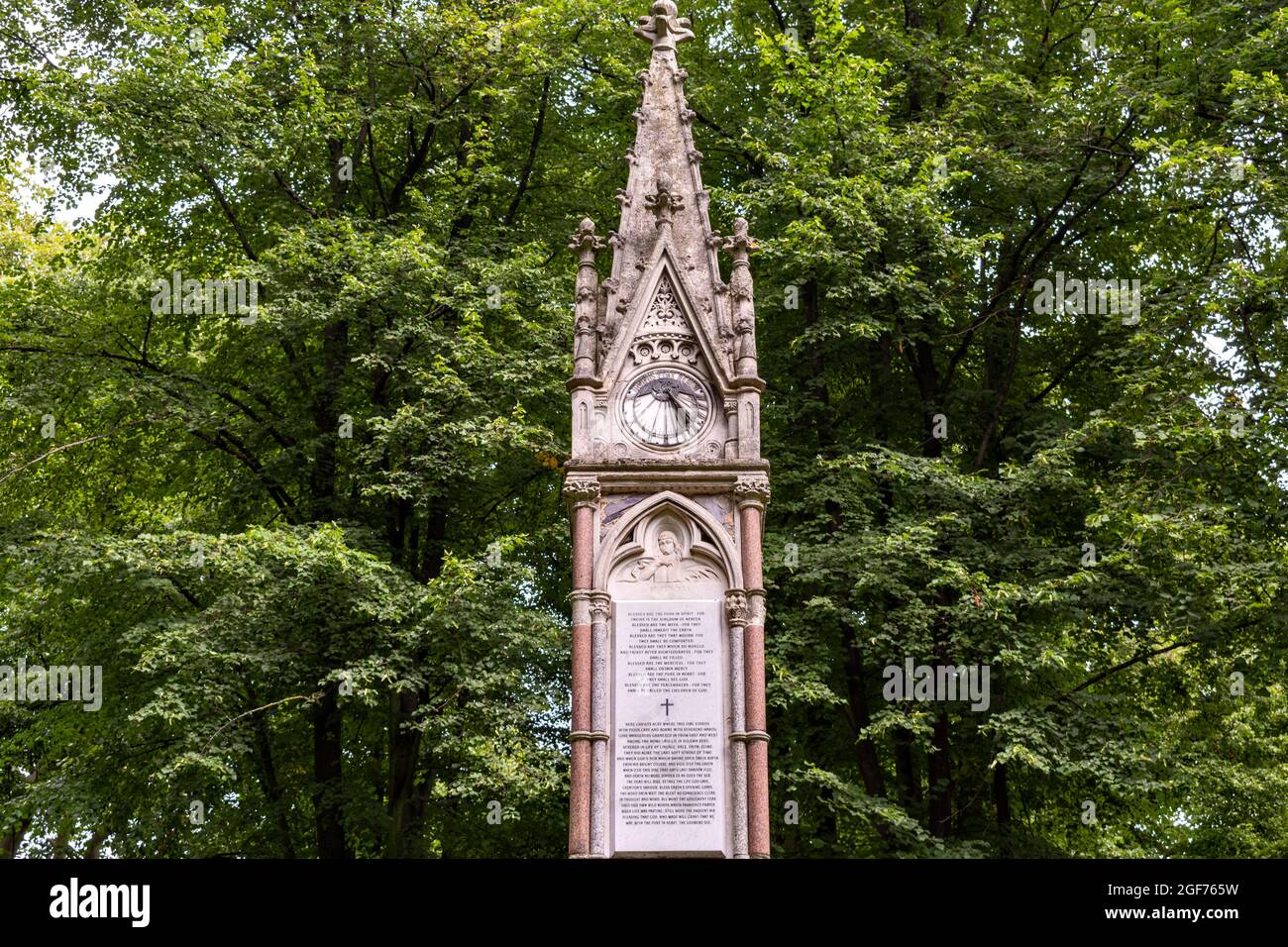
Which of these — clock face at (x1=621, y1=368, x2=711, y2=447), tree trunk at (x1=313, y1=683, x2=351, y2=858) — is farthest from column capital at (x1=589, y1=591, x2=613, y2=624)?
tree trunk at (x1=313, y1=683, x2=351, y2=858)

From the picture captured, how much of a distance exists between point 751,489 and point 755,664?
56.5 inches

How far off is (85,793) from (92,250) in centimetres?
894

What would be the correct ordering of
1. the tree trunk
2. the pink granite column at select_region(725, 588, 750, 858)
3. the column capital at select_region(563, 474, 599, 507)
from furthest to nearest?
1. the tree trunk
2. the column capital at select_region(563, 474, 599, 507)
3. the pink granite column at select_region(725, 588, 750, 858)

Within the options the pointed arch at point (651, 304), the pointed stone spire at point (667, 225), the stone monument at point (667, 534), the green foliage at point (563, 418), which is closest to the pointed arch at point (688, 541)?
the stone monument at point (667, 534)

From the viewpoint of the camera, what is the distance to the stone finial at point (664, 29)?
14656mm

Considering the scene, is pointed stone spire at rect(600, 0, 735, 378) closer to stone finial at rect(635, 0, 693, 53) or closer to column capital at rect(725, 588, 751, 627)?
stone finial at rect(635, 0, 693, 53)

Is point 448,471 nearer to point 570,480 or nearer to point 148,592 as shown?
point 148,592

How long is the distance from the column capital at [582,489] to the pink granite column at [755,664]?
1.14 m

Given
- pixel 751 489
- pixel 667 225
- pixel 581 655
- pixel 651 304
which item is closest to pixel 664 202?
pixel 667 225

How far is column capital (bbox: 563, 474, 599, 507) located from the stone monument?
11mm

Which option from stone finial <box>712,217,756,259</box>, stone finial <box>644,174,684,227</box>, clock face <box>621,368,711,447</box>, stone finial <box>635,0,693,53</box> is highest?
stone finial <box>635,0,693,53</box>

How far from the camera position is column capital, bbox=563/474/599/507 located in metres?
12.9

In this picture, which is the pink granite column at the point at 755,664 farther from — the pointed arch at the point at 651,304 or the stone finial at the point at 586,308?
the stone finial at the point at 586,308

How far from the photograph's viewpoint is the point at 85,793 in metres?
17.2
